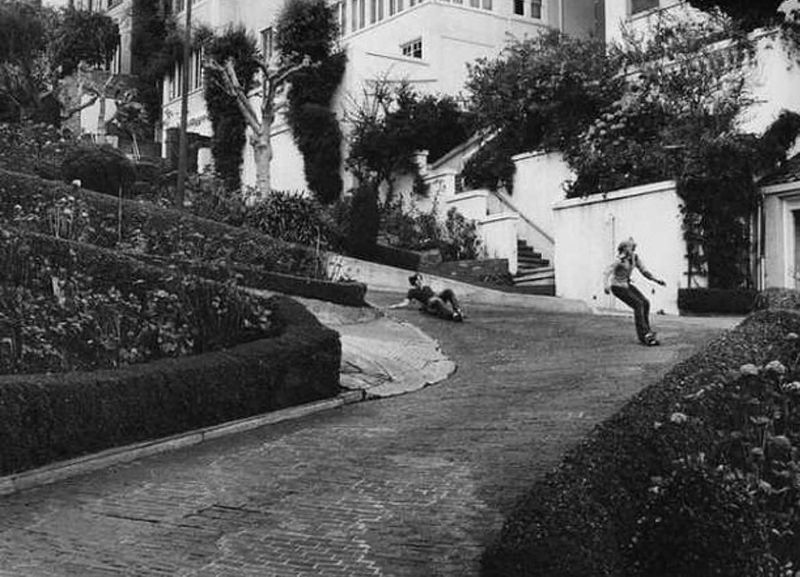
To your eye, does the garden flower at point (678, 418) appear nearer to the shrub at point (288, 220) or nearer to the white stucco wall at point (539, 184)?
the shrub at point (288, 220)

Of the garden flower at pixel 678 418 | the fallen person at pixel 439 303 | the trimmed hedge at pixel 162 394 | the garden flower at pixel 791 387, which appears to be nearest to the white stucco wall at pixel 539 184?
the fallen person at pixel 439 303

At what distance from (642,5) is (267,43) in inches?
703

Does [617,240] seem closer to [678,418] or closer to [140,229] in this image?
[140,229]

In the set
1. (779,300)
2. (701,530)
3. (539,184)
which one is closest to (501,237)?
(539,184)

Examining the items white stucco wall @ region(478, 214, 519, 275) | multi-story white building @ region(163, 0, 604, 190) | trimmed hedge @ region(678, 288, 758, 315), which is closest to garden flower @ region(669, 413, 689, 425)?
trimmed hedge @ region(678, 288, 758, 315)

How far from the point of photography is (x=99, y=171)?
24.6 meters

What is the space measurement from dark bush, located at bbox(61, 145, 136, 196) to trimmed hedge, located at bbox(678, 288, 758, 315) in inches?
551

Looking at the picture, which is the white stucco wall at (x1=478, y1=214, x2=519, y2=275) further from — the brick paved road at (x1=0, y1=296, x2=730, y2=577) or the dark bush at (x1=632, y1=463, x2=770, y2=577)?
the dark bush at (x1=632, y1=463, x2=770, y2=577)

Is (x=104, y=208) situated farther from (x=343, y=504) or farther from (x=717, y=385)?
(x=717, y=385)

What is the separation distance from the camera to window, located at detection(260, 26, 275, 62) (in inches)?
1547

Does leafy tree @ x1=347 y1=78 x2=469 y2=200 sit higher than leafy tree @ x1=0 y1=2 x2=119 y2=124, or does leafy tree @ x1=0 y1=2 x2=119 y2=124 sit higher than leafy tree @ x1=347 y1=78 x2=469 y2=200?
leafy tree @ x1=0 y1=2 x2=119 y2=124

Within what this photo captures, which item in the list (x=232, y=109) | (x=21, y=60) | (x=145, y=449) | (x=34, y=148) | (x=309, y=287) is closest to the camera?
(x=145, y=449)

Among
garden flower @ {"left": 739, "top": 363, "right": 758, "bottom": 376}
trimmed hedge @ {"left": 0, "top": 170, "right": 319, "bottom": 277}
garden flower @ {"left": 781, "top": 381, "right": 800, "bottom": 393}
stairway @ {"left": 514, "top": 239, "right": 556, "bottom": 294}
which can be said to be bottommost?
garden flower @ {"left": 781, "top": 381, "right": 800, "bottom": 393}

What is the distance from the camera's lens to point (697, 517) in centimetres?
429
